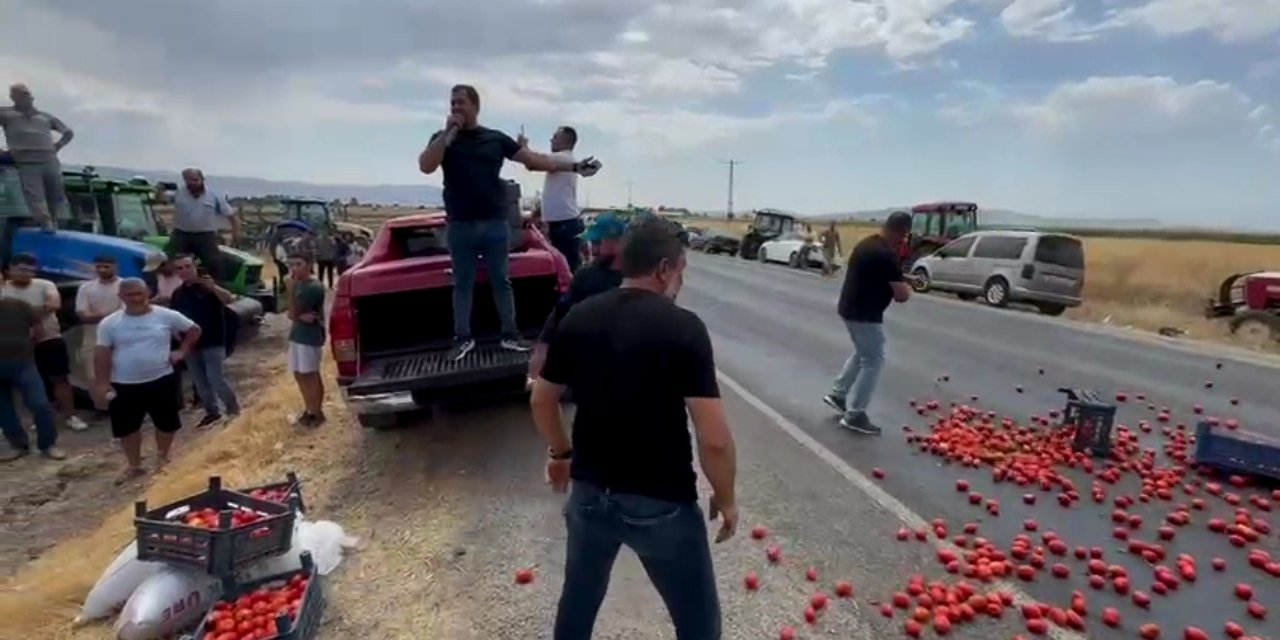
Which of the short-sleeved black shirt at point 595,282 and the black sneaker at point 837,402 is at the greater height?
the short-sleeved black shirt at point 595,282

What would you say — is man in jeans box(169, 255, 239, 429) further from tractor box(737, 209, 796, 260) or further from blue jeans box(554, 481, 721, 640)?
tractor box(737, 209, 796, 260)

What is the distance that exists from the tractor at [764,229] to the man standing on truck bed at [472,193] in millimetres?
32135

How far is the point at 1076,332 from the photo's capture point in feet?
49.3

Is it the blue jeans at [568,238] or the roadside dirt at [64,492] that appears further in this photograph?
the blue jeans at [568,238]

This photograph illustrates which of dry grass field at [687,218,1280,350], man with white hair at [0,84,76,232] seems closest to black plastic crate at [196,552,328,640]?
man with white hair at [0,84,76,232]

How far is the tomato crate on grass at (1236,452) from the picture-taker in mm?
6195

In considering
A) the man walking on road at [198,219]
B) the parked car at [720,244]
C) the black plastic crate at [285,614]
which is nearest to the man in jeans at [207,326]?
the man walking on road at [198,219]

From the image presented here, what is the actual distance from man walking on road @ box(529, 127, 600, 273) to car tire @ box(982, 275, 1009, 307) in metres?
15.1

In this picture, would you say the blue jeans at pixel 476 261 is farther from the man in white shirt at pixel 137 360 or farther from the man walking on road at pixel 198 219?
the man walking on road at pixel 198 219

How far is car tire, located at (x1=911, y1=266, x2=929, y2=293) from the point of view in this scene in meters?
23.5

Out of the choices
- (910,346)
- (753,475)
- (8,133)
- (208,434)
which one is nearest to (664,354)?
(753,475)

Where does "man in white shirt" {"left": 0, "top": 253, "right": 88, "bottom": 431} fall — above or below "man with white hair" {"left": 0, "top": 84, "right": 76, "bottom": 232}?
below

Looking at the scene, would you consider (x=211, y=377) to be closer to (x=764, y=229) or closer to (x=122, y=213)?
(x=122, y=213)

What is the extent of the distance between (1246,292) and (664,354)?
18252 mm
